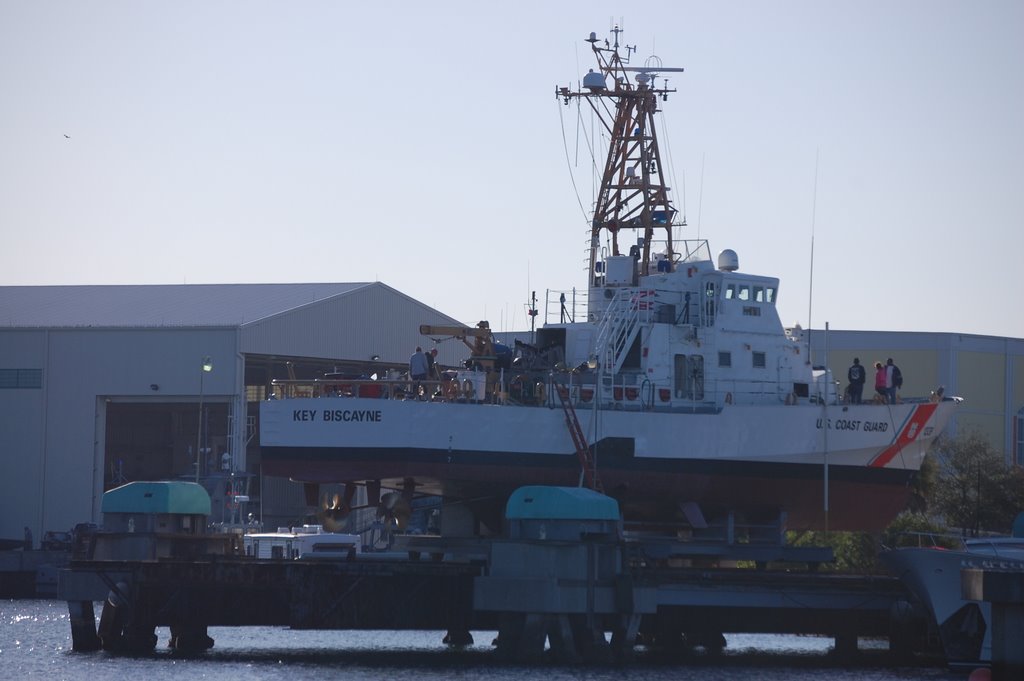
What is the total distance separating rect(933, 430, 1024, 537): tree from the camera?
54250 millimetres

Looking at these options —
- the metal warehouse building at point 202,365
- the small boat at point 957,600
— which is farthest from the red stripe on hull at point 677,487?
the metal warehouse building at point 202,365

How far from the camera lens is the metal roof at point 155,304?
2665 inches

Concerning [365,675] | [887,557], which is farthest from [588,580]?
[887,557]

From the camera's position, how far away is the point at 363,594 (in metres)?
37.8

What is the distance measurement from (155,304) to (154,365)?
7.08 meters

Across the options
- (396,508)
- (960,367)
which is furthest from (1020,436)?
(396,508)

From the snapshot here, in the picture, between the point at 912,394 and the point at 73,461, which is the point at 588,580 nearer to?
the point at 73,461

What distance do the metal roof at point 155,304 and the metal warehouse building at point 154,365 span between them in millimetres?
120

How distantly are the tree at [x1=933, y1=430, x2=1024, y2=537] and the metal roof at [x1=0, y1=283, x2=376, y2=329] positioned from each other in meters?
26.0

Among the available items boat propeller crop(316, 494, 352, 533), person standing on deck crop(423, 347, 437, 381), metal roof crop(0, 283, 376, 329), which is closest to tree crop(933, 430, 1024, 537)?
person standing on deck crop(423, 347, 437, 381)

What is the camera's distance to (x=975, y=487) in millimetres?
55875

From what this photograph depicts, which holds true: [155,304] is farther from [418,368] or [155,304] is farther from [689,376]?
[689,376]

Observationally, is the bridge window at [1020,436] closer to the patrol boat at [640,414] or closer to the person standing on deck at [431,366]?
the patrol boat at [640,414]

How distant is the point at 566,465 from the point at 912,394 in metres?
35.5
